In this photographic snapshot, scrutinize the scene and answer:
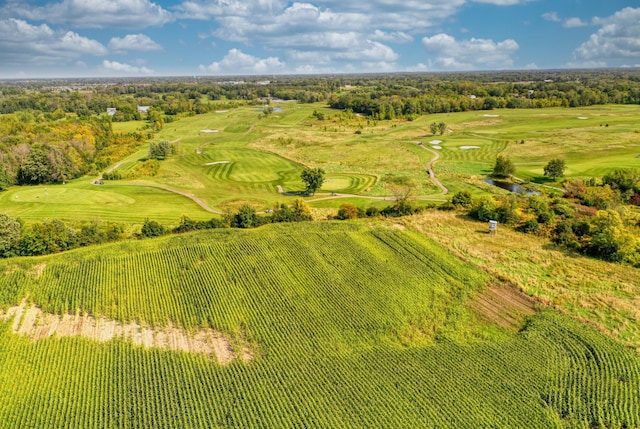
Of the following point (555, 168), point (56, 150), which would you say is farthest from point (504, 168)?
point (56, 150)

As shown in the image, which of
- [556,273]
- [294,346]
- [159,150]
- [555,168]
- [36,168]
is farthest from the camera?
[159,150]

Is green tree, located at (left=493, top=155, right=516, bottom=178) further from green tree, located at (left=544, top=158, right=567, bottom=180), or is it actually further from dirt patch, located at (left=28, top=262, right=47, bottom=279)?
dirt patch, located at (left=28, top=262, right=47, bottom=279)

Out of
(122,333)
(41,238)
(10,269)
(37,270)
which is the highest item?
(41,238)

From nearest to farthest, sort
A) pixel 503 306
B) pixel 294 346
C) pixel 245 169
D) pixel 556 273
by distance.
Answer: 1. pixel 294 346
2. pixel 503 306
3. pixel 556 273
4. pixel 245 169

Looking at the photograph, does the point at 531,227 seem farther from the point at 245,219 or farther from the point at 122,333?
the point at 122,333

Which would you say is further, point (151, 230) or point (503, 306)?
point (151, 230)

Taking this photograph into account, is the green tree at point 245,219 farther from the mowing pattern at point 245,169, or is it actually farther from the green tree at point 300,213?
the mowing pattern at point 245,169

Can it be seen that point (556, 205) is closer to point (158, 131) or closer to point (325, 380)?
point (325, 380)
